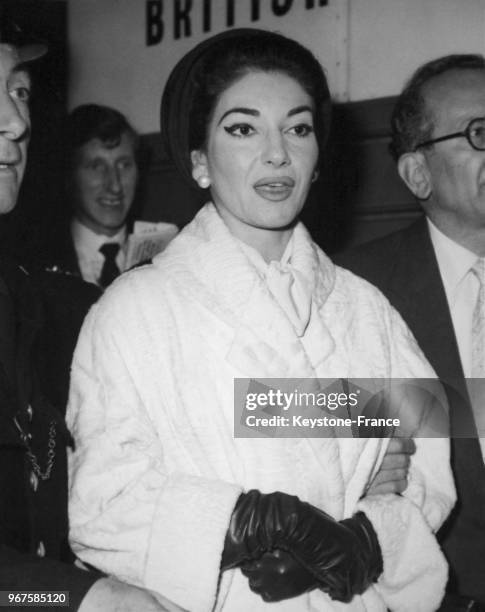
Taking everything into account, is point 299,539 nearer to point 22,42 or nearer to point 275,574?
point 275,574

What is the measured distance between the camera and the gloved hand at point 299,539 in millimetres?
966

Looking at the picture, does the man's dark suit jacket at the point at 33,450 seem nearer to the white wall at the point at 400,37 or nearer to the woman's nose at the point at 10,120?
the woman's nose at the point at 10,120

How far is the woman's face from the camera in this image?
1158mm

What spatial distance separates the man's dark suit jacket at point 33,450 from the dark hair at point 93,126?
4.67 ft

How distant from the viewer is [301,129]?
1192 millimetres

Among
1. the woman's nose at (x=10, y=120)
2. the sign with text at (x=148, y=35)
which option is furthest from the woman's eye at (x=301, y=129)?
the sign with text at (x=148, y=35)

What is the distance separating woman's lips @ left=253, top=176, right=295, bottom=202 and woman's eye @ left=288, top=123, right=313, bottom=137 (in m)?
0.08

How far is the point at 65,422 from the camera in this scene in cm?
110

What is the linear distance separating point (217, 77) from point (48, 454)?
63 cm

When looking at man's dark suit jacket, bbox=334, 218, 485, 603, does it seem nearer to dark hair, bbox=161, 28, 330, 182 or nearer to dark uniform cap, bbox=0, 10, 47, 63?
A: dark hair, bbox=161, 28, 330, 182

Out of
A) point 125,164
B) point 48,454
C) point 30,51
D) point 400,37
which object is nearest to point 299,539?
point 48,454

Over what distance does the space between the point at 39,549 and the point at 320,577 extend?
0.40 m

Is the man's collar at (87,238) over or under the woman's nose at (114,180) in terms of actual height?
under

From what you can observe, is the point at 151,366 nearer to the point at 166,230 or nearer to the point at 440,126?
the point at 440,126
